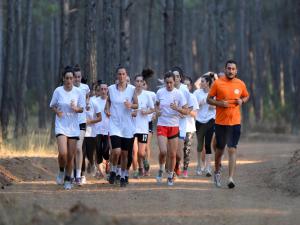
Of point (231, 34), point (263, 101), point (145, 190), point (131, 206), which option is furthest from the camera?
point (231, 34)

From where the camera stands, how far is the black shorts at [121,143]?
15.4 m

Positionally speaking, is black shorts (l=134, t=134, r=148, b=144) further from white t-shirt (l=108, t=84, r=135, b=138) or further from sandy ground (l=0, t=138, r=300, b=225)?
white t-shirt (l=108, t=84, r=135, b=138)

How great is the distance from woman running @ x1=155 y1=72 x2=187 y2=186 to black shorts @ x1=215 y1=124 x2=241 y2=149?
900 millimetres

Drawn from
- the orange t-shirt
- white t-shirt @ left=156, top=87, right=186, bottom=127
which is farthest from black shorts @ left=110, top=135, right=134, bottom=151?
the orange t-shirt

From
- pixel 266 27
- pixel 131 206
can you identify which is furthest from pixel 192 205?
pixel 266 27

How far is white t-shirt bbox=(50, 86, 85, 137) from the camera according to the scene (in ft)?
48.9

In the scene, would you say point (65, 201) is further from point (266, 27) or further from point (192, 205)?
point (266, 27)

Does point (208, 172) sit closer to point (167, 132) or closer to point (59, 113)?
point (167, 132)

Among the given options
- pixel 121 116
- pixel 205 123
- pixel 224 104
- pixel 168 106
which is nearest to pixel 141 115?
pixel 168 106

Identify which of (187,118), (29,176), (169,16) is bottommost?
(29,176)

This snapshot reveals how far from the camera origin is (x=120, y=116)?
15.4 meters

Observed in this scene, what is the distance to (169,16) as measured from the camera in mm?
31375

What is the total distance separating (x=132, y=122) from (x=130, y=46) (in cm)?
3408

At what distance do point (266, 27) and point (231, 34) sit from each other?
559 inches
